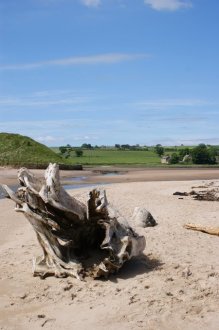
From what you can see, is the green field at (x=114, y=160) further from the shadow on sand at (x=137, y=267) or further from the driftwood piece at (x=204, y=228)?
the shadow on sand at (x=137, y=267)

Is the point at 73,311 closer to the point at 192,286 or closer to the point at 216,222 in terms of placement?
the point at 192,286

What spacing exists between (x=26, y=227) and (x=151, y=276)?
7841 mm

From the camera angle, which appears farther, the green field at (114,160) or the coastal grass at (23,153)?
the green field at (114,160)

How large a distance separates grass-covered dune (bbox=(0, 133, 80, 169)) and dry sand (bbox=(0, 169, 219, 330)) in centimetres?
4451

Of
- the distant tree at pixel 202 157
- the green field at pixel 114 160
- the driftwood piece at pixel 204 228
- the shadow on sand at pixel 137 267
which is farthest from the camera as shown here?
the distant tree at pixel 202 157

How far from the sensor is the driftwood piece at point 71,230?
9977 mm

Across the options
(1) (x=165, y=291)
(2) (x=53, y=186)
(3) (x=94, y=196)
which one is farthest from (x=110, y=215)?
(1) (x=165, y=291)

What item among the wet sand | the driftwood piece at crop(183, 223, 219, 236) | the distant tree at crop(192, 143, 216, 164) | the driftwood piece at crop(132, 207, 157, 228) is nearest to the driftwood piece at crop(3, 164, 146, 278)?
the driftwood piece at crop(183, 223, 219, 236)

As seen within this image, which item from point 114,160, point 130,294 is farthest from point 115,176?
point 130,294

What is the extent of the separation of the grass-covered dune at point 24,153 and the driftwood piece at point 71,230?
148 feet

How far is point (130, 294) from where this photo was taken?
900 centimetres

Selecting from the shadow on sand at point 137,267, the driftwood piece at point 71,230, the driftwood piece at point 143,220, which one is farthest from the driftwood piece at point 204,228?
the driftwood piece at point 71,230

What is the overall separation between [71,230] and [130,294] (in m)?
2.25

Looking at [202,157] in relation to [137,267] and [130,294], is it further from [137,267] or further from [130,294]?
[130,294]
